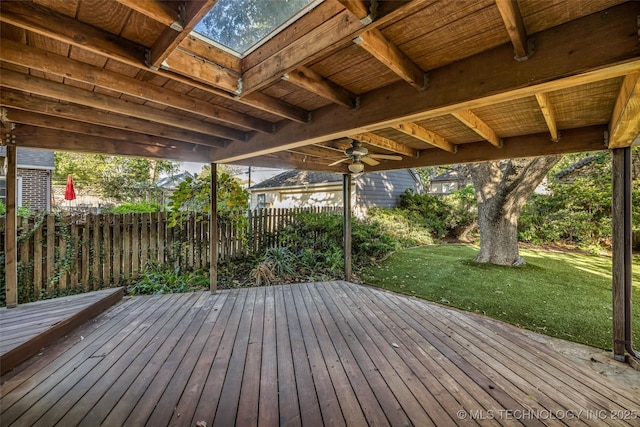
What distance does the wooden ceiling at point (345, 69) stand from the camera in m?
1.23

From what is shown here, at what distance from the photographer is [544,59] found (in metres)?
1.39

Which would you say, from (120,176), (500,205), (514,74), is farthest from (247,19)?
(120,176)

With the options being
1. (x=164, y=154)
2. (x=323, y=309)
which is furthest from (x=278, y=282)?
(x=164, y=154)

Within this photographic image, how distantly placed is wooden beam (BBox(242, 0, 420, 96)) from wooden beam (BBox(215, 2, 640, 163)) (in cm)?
63

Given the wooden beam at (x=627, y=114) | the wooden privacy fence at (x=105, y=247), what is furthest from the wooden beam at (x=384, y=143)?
the wooden privacy fence at (x=105, y=247)

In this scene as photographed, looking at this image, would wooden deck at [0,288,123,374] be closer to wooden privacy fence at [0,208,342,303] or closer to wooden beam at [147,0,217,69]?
wooden privacy fence at [0,208,342,303]

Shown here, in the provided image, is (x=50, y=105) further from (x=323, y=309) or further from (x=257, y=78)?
(x=323, y=309)

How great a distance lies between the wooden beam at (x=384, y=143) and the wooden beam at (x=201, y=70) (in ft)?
5.07

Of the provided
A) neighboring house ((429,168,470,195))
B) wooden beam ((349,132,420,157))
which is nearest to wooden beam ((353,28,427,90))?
wooden beam ((349,132,420,157))

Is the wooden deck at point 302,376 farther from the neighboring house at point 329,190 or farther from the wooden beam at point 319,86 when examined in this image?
the neighboring house at point 329,190

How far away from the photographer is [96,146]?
10.5 ft

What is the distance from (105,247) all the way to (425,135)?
489cm

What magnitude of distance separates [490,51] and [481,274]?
5101 millimetres

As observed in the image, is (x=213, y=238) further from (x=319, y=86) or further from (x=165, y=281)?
(x=319, y=86)
